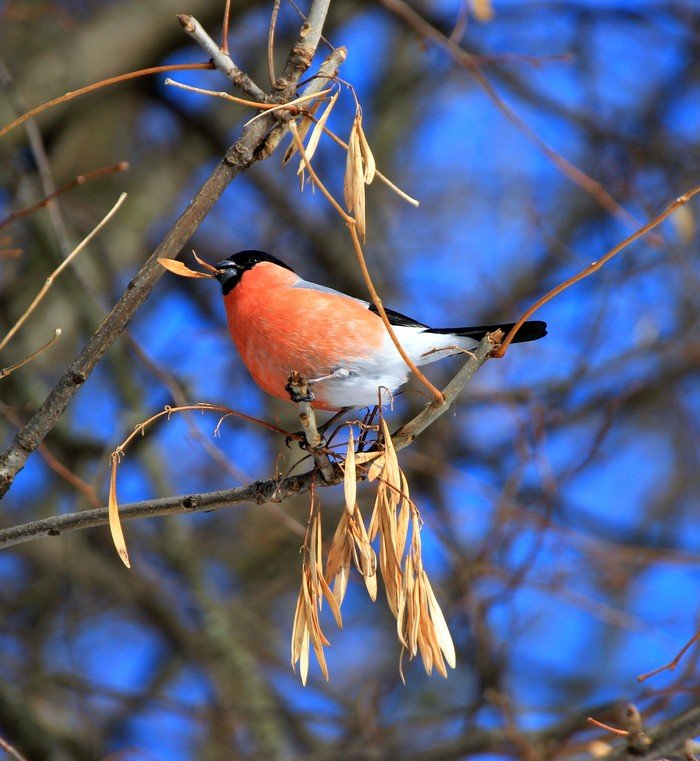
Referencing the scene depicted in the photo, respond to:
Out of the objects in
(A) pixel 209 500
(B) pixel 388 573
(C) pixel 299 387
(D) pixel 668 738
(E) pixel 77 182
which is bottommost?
(D) pixel 668 738

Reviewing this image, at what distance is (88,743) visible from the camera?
3.48 metres

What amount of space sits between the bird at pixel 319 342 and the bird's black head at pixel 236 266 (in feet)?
0.30

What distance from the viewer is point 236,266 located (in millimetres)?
2281

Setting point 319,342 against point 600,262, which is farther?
point 319,342

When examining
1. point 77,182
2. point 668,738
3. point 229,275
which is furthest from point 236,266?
point 668,738

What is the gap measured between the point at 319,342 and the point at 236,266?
48 centimetres

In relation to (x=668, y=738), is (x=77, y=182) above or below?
above

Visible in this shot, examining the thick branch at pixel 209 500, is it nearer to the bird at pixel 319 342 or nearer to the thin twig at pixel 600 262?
the thin twig at pixel 600 262

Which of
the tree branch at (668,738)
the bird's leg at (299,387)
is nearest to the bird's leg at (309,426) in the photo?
the bird's leg at (299,387)

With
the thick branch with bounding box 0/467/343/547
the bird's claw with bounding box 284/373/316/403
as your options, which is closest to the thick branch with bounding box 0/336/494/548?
the thick branch with bounding box 0/467/343/547

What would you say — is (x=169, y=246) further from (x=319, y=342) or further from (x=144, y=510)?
(x=319, y=342)

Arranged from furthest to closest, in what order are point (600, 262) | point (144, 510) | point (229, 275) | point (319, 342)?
1. point (229, 275)
2. point (319, 342)
3. point (144, 510)
4. point (600, 262)

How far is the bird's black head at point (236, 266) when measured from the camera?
2.22m

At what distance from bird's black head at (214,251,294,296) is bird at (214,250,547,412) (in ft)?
0.30
